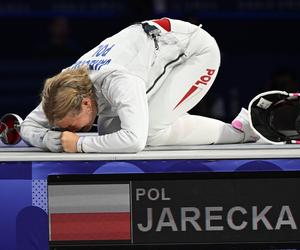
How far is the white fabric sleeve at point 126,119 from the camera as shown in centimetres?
397

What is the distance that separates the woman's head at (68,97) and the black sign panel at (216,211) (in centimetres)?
46

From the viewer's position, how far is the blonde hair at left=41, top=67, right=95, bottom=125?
13.1 ft

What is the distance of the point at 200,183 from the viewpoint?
3.86m

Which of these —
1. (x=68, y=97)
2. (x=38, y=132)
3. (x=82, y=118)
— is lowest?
(x=38, y=132)

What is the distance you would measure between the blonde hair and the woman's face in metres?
0.02

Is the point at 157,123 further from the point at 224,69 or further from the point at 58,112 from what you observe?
the point at 224,69

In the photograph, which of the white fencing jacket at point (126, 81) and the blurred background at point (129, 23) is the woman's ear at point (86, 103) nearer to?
the white fencing jacket at point (126, 81)

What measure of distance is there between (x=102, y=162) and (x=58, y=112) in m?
0.34

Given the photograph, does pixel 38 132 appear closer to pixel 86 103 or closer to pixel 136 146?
pixel 86 103

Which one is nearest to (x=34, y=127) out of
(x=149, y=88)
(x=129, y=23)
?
(x=149, y=88)

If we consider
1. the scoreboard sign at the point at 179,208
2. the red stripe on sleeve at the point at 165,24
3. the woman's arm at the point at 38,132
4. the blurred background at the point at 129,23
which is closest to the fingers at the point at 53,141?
the woman's arm at the point at 38,132

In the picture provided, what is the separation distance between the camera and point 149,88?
14.3 ft

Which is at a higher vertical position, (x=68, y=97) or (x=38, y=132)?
(x=68, y=97)

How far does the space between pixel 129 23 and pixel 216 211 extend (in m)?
4.08
